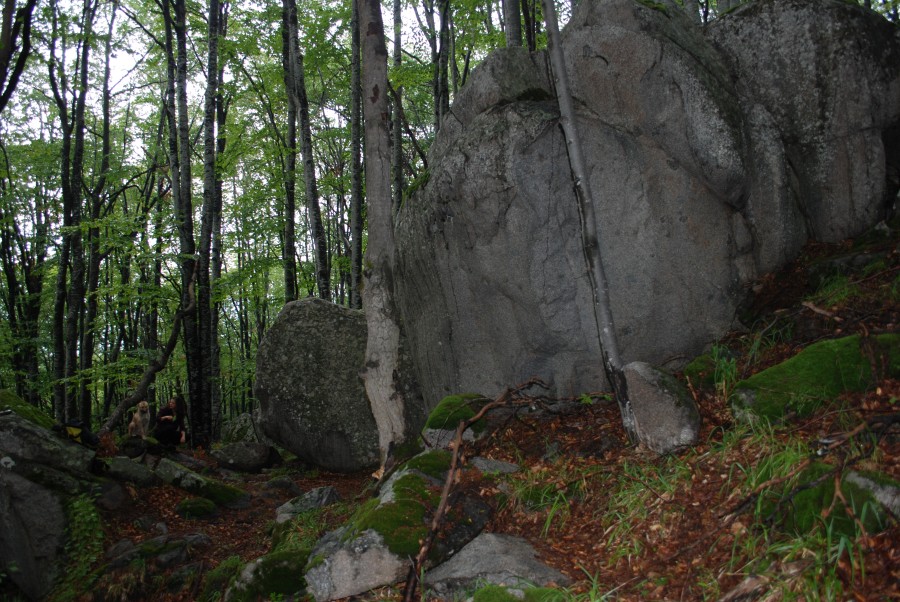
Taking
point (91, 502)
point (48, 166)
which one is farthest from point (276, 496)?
point (48, 166)

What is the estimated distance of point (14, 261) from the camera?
66.8ft

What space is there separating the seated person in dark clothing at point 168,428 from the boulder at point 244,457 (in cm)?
82

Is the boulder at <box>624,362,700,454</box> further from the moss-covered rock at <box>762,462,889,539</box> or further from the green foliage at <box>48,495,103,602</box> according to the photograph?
the green foliage at <box>48,495,103,602</box>

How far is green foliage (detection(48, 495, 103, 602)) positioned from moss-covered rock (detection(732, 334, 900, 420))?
7001mm

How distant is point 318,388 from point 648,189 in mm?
6891

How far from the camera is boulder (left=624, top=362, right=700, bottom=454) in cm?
483

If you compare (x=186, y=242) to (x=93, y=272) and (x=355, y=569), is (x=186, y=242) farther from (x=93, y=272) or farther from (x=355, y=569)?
(x=355, y=569)

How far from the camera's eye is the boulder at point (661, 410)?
4.83 meters

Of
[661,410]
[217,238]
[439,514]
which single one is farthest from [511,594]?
[217,238]

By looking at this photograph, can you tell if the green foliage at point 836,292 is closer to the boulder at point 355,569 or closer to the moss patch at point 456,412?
the moss patch at point 456,412

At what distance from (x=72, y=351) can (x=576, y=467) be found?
14.2 m

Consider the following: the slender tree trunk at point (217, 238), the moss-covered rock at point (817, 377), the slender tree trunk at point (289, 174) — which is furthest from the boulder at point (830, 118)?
the slender tree trunk at point (217, 238)

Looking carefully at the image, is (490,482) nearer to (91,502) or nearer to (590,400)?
(590,400)

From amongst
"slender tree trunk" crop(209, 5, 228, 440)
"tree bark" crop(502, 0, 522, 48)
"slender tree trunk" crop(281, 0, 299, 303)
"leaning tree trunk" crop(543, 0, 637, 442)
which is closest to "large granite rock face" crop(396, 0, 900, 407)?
"leaning tree trunk" crop(543, 0, 637, 442)
